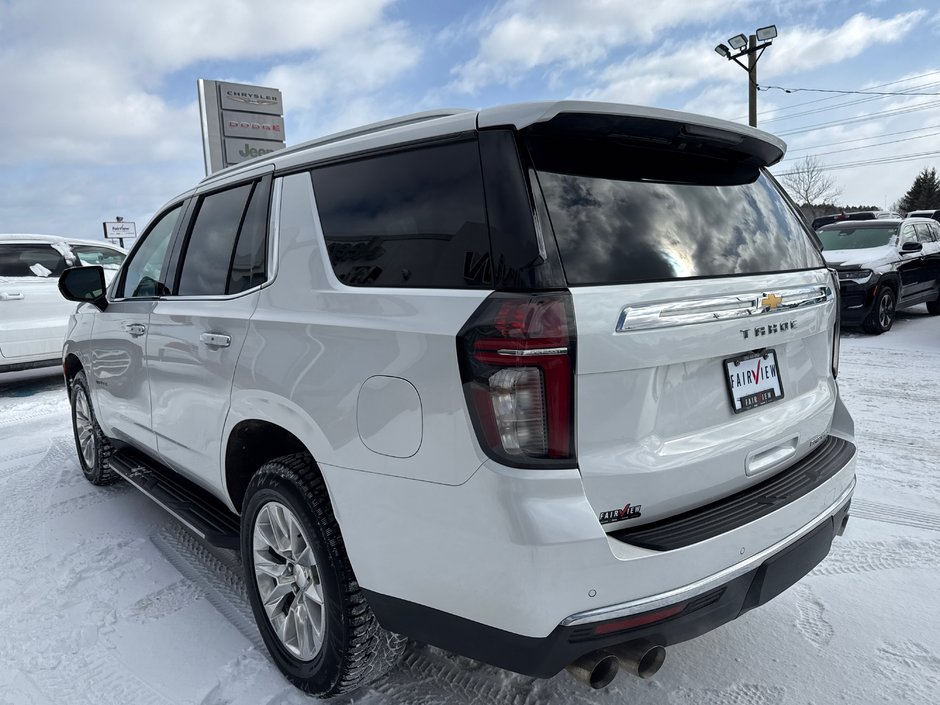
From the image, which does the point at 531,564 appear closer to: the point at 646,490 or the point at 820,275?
the point at 646,490

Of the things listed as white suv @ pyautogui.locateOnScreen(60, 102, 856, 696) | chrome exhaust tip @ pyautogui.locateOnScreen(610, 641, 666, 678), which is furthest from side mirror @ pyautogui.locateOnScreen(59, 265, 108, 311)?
chrome exhaust tip @ pyautogui.locateOnScreen(610, 641, 666, 678)

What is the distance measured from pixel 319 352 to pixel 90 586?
1.99 metres

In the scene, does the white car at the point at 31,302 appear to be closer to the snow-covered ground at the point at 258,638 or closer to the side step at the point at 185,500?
the snow-covered ground at the point at 258,638

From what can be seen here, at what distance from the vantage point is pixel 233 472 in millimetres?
2668

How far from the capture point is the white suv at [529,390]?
1620 mm

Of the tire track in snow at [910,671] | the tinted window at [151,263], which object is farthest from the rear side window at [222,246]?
the tire track in snow at [910,671]

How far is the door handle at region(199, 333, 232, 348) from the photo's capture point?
2.49 metres

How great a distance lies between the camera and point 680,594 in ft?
5.57

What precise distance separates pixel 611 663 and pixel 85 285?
3.58m

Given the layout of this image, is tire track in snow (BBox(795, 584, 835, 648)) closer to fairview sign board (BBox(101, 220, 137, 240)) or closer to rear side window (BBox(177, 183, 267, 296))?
rear side window (BBox(177, 183, 267, 296))

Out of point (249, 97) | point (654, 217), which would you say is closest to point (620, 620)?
point (654, 217)

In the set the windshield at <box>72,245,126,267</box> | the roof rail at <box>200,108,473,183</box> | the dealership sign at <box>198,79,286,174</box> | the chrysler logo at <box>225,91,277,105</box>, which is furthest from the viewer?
the chrysler logo at <box>225,91,277,105</box>

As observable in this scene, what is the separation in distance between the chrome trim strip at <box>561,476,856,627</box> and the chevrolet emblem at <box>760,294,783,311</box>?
70 centimetres

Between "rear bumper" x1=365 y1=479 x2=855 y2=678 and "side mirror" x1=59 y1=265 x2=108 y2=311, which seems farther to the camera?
"side mirror" x1=59 y1=265 x2=108 y2=311
